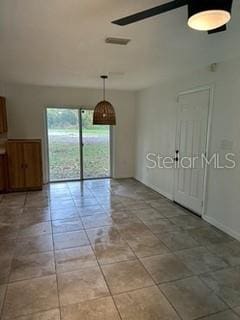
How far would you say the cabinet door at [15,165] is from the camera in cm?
495

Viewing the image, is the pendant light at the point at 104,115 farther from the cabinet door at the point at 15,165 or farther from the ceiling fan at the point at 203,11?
the ceiling fan at the point at 203,11

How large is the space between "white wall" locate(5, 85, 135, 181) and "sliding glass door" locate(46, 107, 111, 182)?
22 centimetres

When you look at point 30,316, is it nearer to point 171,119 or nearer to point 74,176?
point 171,119

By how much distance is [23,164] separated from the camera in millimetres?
5066

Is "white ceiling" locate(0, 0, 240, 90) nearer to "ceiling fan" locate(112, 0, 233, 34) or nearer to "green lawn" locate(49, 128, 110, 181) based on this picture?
"ceiling fan" locate(112, 0, 233, 34)

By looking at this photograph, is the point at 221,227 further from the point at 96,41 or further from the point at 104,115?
the point at 96,41

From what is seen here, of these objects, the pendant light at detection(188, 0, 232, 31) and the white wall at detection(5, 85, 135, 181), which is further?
the white wall at detection(5, 85, 135, 181)

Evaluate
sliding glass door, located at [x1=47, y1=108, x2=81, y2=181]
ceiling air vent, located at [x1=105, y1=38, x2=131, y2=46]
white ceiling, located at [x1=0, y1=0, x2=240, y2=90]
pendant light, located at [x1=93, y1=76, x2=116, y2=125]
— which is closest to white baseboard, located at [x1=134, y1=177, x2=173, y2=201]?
sliding glass door, located at [x1=47, y1=108, x2=81, y2=181]

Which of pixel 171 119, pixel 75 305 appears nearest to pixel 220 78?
pixel 171 119

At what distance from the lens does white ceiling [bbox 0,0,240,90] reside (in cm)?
174

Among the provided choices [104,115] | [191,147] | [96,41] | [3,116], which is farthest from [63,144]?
[96,41]

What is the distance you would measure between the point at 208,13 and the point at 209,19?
0.06m

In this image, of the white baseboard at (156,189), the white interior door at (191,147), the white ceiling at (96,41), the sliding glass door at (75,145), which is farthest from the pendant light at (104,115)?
the sliding glass door at (75,145)

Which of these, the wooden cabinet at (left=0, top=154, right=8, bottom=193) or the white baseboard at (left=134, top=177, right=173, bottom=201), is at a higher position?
the wooden cabinet at (left=0, top=154, right=8, bottom=193)
